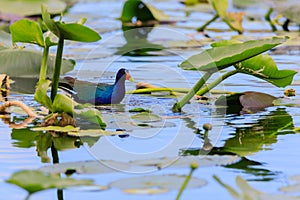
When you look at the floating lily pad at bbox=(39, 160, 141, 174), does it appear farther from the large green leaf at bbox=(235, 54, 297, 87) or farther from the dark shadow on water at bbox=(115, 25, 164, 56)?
the dark shadow on water at bbox=(115, 25, 164, 56)

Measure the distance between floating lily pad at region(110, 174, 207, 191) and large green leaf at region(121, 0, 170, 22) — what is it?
4.52 metres

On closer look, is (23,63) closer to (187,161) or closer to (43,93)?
(43,93)

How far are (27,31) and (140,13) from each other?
12.4ft

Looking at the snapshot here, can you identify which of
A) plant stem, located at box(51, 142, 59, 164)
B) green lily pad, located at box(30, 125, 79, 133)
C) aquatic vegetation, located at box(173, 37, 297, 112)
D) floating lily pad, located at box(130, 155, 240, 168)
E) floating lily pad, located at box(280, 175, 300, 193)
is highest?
aquatic vegetation, located at box(173, 37, 297, 112)

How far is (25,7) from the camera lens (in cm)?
695

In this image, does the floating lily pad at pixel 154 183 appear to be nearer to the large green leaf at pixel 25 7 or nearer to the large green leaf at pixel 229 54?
the large green leaf at pixel 229 54

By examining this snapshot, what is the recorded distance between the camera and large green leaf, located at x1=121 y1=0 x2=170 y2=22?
6523mm

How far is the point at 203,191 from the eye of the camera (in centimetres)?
214

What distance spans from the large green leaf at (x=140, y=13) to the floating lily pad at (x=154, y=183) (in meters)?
4.52

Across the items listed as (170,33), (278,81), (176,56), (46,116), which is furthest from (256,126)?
(170,33)

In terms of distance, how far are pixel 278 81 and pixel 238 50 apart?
14.9 inches

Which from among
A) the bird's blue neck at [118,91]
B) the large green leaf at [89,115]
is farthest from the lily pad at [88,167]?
the bird's blue neck at [118,91]

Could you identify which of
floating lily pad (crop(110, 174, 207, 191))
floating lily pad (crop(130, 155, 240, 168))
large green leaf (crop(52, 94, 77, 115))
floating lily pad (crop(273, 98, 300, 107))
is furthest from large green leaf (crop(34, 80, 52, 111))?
floating lily pad (crop(273, 98, 300, 107))

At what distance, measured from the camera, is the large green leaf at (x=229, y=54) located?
111 inches
